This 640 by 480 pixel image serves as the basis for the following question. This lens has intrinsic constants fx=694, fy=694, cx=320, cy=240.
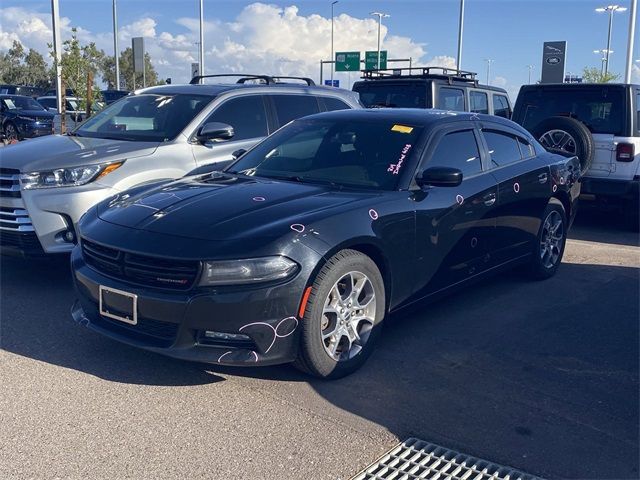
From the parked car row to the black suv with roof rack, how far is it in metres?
4.07

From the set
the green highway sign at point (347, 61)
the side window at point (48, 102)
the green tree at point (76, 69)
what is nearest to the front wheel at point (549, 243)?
the green tree at point (76, 69)

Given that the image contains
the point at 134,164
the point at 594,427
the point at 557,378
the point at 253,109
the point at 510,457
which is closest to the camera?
the point at 510,457

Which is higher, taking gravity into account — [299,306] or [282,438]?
[299,306]

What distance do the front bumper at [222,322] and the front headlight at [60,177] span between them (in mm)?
2298

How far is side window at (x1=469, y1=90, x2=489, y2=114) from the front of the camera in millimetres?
12148

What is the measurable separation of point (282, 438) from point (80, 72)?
16.4 m

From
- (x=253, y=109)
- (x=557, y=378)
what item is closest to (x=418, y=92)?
(x=253, y=109)

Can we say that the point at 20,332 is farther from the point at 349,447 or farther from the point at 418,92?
the point at 418,92

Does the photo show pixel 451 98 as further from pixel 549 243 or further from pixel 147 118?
pixel 147 118

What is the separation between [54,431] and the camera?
3621mm

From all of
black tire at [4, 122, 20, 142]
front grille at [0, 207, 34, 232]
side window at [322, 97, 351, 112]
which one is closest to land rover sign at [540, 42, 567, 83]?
black tire at [4, 122, 20, 142]

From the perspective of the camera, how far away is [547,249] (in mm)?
6922

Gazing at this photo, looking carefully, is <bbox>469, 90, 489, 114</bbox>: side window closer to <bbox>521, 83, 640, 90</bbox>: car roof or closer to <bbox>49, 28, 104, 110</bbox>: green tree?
<bbox>521, 83, 640, 90</bbox>: car roof

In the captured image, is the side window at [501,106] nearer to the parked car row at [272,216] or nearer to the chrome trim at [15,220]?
the parked car row at [272,216]
